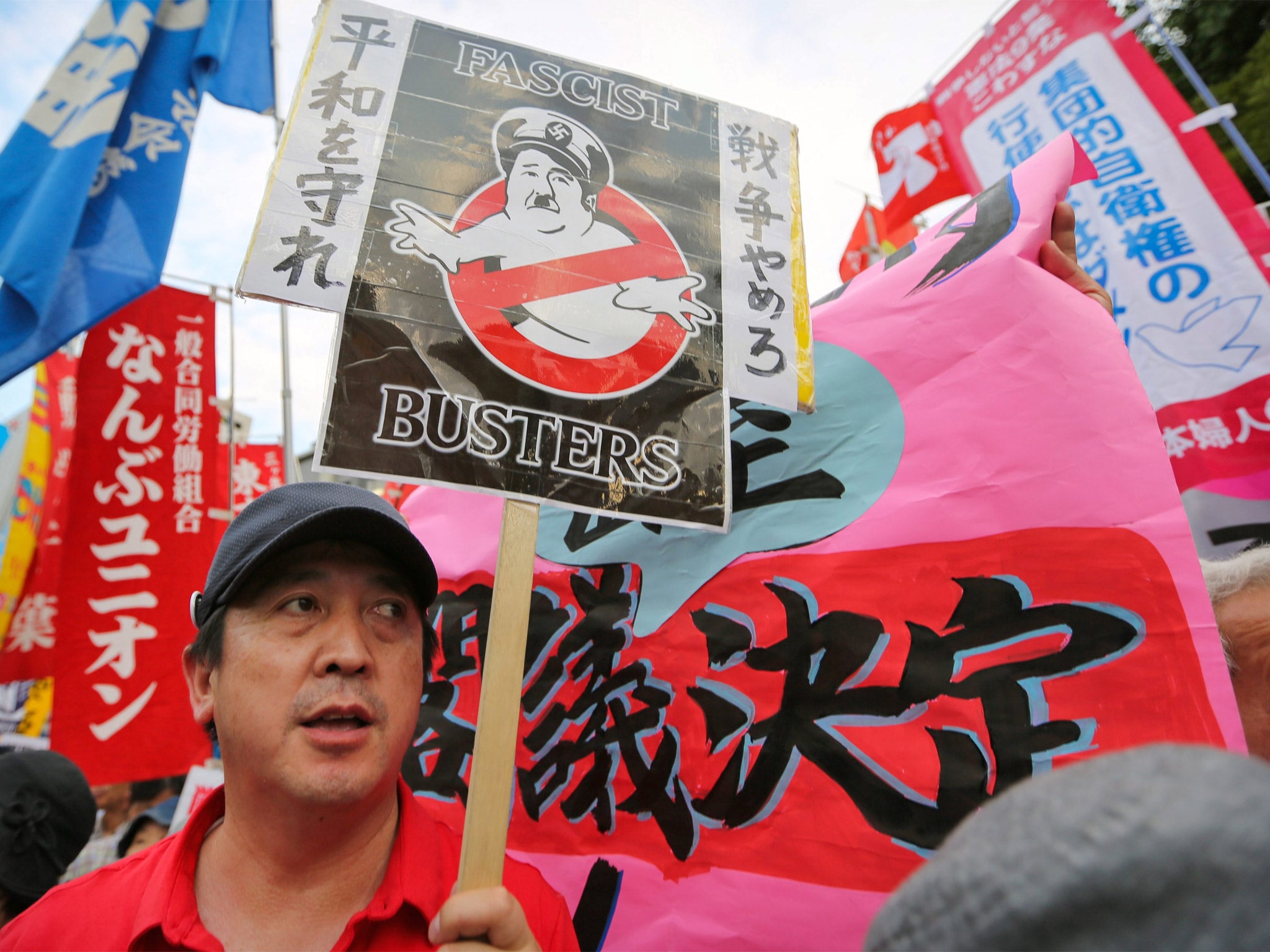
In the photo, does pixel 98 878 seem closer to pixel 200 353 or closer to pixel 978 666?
pixel 978 666

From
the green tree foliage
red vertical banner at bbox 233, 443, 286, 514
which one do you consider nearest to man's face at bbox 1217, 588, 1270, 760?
the green tree foliage

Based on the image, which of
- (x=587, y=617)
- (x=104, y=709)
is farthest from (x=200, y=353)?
(x=587, y=617)

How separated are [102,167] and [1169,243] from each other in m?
5.45

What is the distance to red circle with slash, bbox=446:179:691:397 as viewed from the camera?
168cm

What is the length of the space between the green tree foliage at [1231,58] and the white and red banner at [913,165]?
178 inches

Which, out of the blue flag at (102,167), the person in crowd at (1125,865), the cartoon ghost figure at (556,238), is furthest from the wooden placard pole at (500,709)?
the blue flag at (102,167)

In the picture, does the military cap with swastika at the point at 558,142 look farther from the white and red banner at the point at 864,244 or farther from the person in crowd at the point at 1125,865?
the white and red banner at the point at 864,244

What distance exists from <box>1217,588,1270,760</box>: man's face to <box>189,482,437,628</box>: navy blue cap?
187 cm

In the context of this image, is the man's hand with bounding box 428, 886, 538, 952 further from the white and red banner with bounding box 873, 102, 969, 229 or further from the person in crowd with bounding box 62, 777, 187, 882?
the white and red banner with bounding box 873, 102, 969, 229

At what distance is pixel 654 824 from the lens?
1.82 metres

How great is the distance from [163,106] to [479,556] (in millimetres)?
3485

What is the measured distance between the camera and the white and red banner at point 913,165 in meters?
5.74

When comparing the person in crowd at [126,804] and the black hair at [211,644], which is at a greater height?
the black hair at [211,644]

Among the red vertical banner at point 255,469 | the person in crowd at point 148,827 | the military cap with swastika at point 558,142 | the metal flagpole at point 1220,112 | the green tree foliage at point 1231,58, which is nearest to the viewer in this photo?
the military cap with swastika at point 558,142
